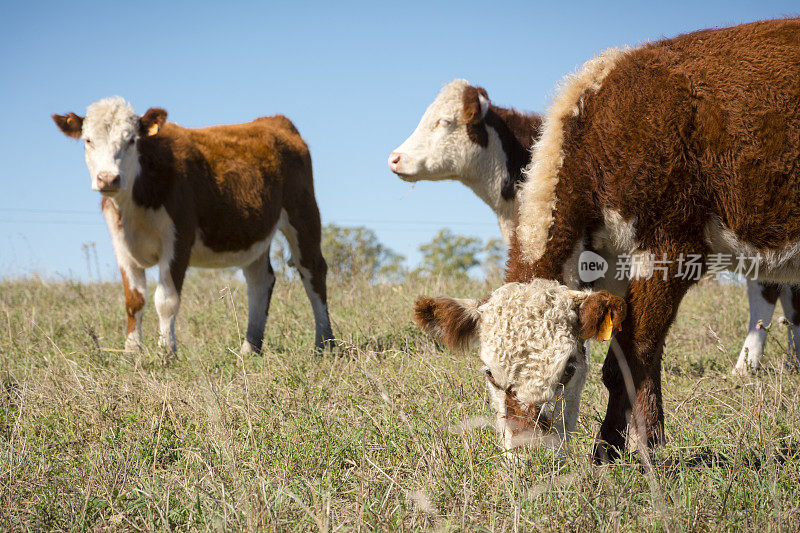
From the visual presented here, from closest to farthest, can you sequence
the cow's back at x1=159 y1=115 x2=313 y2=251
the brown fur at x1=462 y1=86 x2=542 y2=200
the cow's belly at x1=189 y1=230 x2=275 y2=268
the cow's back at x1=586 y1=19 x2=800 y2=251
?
the cow's back at x1=586 y1=19 x2=800 y2=251 < the brown fur at x1=462 y1=86 x2=542 y2=200 < the cow's back at x1=159 y1=115 x2=313 y2=251 < the cow's belly at x1=189 y1=230 x2=275 y2=268

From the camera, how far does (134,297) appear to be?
6891mm

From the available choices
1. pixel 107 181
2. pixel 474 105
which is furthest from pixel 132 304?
pixel 474 105

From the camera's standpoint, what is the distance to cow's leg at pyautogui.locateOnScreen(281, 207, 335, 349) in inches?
309

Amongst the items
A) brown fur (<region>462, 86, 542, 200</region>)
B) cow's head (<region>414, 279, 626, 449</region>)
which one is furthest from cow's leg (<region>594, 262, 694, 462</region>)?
brown fur (<region>462, 86, 542, 200</region>)

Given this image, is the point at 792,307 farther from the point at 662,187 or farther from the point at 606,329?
the point at 606,329

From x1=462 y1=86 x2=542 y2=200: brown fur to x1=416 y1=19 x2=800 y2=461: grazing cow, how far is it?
3367 millimetres

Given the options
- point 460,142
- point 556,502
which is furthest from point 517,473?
point 460,142

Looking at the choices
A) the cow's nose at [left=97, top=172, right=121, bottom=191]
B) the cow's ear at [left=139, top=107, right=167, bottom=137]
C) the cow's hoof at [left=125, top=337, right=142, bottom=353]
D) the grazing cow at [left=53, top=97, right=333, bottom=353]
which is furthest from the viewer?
the cow's ear at [left=139, top=107, right=167, bottom=137]

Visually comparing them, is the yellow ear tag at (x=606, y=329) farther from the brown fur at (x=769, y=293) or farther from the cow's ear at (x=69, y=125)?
the cow's ear at (x=69, y=125)

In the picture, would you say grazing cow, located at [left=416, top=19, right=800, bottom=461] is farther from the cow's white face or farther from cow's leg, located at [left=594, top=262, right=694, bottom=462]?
the cow's white face

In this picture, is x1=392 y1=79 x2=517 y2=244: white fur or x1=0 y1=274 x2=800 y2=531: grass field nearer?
x1=0 y1=274 x2=800 y2=531: grass field

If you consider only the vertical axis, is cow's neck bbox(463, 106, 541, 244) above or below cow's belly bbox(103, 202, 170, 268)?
above

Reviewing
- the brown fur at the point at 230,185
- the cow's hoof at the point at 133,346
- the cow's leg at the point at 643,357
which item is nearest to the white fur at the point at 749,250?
the cow's leg at the point at 643,357

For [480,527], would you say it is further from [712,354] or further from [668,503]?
[712,354]
